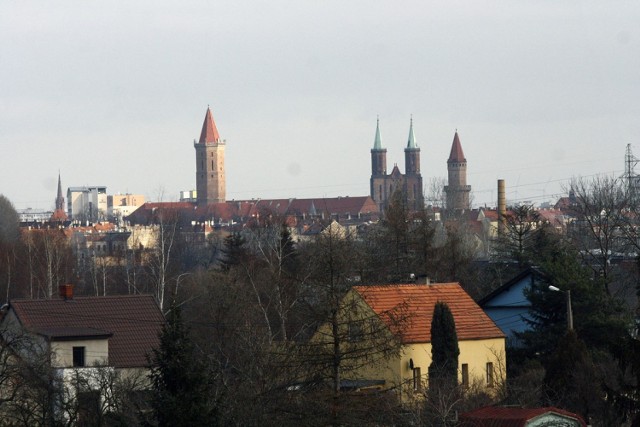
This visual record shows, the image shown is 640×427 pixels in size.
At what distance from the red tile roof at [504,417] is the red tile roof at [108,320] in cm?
1067

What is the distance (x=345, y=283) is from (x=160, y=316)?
1244 cm

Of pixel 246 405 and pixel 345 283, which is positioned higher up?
pixel 345 283

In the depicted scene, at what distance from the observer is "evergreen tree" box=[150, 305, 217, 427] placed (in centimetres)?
1511

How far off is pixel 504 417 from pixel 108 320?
42.0ft

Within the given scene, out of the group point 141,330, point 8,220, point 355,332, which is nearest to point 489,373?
point 141,330

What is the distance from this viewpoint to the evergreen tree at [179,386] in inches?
595

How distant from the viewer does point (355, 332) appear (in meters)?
16.7

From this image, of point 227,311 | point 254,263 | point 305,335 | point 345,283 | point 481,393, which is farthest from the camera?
point 254,263

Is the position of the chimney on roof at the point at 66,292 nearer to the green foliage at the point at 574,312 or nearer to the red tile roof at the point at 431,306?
the red tile roof at the point at 431,306

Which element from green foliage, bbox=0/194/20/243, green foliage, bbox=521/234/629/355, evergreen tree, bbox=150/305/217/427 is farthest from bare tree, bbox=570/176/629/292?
green foliage, bbox=0/194/20/243

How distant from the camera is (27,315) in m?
29.3

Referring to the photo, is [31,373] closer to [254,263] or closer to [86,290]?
[254,263]

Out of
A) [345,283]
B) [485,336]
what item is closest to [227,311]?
[485,336]

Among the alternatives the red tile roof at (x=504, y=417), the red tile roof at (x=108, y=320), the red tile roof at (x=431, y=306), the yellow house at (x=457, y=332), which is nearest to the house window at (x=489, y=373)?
the yellow house at (x=457, y=332)
